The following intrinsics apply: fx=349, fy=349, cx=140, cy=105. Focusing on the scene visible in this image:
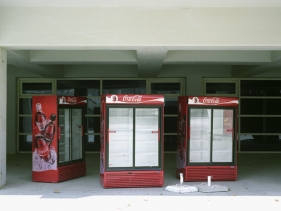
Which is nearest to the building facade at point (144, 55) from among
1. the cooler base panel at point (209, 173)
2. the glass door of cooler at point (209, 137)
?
the glass door of cooler at point (209, 137)

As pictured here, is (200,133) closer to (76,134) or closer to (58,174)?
(76,134)

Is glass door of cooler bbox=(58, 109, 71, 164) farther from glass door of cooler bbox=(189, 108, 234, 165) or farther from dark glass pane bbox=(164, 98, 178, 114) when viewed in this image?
dark glass pane bbox=(164, 98, 178, 114)

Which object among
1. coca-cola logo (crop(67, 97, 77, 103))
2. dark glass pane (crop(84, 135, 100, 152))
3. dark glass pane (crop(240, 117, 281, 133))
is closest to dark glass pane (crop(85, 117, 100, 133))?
dark glass pane (crop(84, 135, 100, 152))

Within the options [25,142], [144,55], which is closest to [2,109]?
[144,55]

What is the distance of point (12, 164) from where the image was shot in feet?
38.4

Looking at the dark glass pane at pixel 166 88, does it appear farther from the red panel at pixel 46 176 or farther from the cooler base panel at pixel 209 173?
the red panel at pixel 46 176

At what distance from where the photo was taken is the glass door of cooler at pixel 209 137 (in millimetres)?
9109

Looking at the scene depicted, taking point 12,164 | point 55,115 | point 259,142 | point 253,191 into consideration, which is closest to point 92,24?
point 55,115

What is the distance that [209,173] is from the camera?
353 inches

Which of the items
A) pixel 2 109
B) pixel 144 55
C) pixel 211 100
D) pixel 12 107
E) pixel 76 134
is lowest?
pixel 76 134

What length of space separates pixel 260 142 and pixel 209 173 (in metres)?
6.66

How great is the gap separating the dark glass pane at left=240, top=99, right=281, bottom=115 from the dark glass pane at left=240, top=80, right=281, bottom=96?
299 millimetres

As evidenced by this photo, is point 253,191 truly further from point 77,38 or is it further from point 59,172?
point 77,38

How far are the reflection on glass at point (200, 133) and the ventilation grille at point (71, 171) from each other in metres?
3.04
